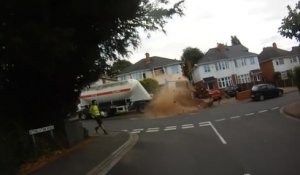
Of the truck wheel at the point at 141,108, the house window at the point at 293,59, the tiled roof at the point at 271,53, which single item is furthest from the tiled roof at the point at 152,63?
the truck wheel at the point at 141,108

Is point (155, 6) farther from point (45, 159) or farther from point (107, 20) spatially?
point (45, 159)

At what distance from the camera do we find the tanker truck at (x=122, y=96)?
4462cm

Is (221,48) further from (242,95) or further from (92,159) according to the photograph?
(92,159)

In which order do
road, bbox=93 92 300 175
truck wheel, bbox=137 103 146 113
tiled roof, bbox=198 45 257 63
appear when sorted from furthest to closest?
1. tiled roof, bbox=198 45 257 63
2. truck wheel, bbox=137 103 146 113
3. road, bbox=93 92 300 175

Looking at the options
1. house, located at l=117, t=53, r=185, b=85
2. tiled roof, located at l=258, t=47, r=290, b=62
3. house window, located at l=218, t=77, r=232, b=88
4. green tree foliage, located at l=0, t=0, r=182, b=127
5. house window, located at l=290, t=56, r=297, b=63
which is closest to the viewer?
green tree foliage, located at l=0, t=0, r=182, b=127

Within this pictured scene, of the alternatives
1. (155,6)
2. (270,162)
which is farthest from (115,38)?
(270,162)

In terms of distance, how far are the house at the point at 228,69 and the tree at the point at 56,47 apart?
5935 cm

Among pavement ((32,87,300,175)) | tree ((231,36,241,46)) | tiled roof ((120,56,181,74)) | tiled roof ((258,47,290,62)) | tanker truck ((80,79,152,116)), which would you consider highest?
tree ((231,36,241,46))

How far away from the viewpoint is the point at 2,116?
17.0 meters

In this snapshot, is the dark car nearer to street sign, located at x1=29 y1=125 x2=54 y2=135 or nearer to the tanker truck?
the tanker truck

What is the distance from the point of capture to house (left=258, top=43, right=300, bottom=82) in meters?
86.1

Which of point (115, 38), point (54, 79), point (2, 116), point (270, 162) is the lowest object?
point (270, 162)

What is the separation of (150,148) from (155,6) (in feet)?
22.4

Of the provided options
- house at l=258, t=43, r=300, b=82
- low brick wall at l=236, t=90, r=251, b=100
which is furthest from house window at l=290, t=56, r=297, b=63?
low brick wall at l=236, t=90, r=251, b=100
